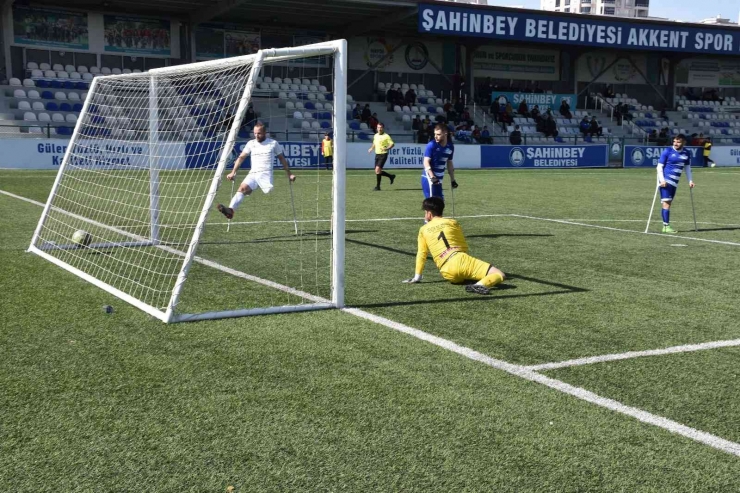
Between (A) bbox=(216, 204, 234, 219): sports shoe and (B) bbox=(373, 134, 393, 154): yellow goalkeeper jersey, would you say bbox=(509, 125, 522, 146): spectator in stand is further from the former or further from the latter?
(A) bbox=(216, 204, 234, 219): sports shoe

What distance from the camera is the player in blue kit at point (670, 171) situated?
14273 millimetres

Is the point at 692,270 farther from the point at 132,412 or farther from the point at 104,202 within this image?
the point at 104,202

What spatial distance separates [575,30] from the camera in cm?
4184

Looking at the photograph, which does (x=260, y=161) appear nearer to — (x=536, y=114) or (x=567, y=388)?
(x=567, y=388)

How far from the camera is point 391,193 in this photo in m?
22.1

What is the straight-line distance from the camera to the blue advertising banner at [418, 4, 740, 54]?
38.1 metres

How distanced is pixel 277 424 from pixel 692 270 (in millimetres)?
7181

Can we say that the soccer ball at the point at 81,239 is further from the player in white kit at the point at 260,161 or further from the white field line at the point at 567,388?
the white field line at the point at 567,388

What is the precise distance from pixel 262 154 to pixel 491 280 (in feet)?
17.4

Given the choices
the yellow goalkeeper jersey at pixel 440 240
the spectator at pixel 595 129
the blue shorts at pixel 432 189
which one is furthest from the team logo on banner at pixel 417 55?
the yellow goalkeeper jersey at pixel 440 240

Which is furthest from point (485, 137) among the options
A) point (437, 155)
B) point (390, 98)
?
point (437, 155)

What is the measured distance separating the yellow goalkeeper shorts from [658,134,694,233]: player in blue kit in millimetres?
6942

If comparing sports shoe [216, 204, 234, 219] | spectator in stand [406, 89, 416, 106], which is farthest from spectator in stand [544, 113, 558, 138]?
sports shoe [216, 204, 234, 219]

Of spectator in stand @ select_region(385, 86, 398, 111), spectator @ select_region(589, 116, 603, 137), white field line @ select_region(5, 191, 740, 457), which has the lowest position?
white field line @ select_region(5, 191, 740, 457)
